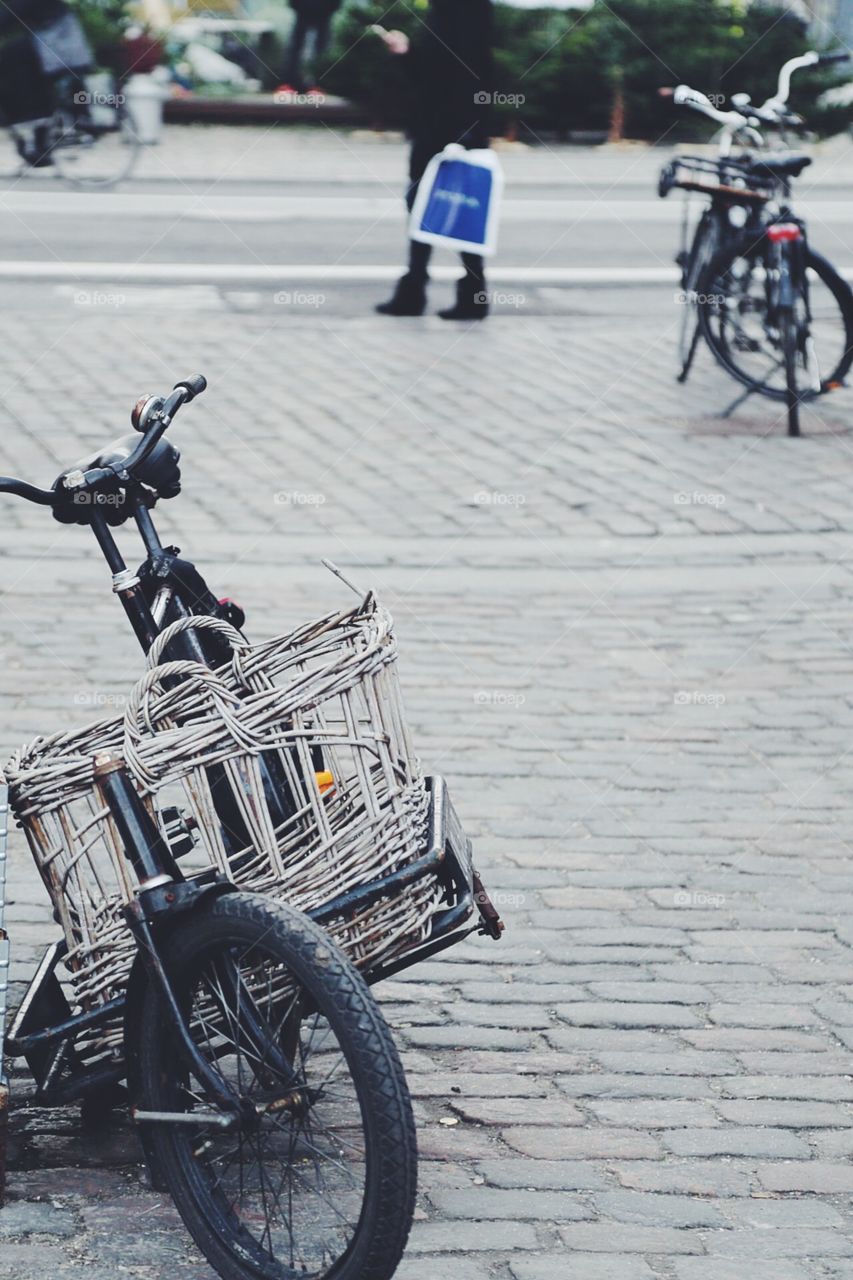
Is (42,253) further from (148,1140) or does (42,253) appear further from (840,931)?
(148,1140)

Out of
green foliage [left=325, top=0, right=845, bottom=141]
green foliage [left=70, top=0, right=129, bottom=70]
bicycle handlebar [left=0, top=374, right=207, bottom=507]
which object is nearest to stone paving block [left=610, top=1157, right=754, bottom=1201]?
bicycle handlebar [left=0, top=374, right=207, bottom=507]

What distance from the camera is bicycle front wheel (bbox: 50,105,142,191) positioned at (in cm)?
1748

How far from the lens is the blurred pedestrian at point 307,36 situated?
2252 centimetres

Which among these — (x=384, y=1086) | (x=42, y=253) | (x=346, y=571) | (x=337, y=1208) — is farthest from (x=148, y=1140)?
(x=42, y=253)

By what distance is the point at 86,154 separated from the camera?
59.7 ft

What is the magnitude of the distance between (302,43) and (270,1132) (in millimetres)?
21819

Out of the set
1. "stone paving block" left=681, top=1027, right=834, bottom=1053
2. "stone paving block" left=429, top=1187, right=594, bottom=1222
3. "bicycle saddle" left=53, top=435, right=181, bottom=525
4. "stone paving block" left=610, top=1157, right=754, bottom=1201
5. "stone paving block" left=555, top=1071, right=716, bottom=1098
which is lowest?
"stone paving block" left=681, top=1027, right=834, bottom=1053

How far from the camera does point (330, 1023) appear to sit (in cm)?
263

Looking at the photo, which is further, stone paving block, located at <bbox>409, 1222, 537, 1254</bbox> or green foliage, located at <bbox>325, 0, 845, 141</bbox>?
green foliage, located at <bbox>325, 0, 845, 141</bbox>

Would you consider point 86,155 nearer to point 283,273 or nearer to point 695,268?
point 283,273

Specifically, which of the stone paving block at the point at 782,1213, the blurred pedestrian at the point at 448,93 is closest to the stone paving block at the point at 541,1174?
the stone paving block at the point at 782,1213

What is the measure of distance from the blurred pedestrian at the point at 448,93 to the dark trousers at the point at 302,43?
12099mm

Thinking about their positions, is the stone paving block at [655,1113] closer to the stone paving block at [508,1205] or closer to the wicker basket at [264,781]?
the stone paving block at [508,1205]

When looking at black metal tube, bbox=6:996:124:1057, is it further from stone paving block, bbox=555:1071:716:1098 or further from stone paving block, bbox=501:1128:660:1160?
stone paving block, bbox=555:1071:716:1098
